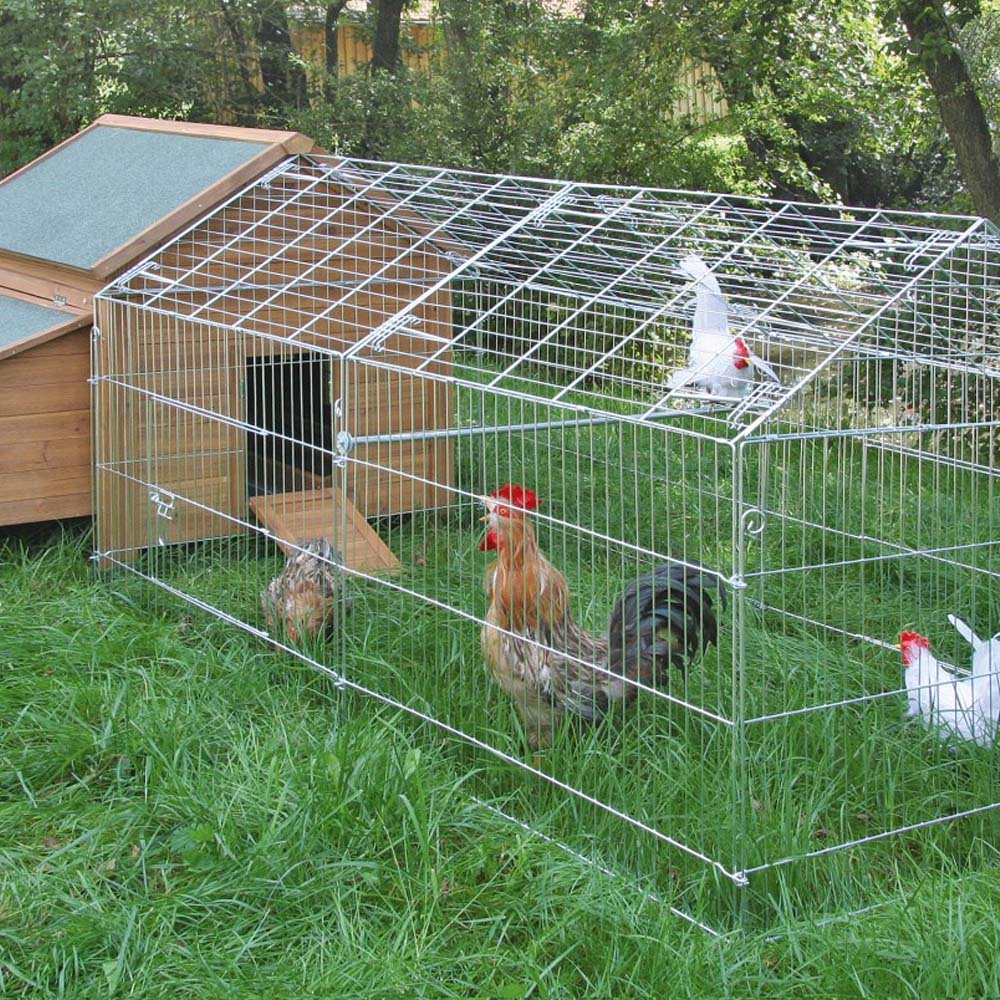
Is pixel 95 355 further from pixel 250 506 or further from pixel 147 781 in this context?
pixel 147 781

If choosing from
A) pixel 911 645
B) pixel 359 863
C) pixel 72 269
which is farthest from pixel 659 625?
pixel 72 269

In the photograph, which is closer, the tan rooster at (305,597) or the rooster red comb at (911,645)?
the rooster red comb at (911,645)

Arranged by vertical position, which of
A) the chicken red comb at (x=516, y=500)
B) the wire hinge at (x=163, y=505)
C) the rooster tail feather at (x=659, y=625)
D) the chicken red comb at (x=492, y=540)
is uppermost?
the chicken red comb at (x=516, y=500)

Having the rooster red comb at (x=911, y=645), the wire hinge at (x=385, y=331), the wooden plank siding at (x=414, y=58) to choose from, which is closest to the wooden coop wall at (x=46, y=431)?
the wire hinge at (x=385, y=331)

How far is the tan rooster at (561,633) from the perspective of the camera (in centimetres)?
400

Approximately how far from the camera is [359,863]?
361 cm

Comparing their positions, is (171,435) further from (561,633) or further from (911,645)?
(911,645)

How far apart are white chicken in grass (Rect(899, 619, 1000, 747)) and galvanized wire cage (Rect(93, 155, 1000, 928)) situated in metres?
0.07

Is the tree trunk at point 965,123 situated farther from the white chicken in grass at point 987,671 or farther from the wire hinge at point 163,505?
the wire hinge at point 163,505

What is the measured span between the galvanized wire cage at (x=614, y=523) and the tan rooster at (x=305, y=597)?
0.04 ft

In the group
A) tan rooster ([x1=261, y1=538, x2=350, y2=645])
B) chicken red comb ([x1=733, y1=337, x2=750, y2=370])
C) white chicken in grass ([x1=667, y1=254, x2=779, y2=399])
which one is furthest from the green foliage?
tan rooster ([x1=261, y1=538, x2=350, y2=645])

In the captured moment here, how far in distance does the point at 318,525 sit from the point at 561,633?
7.47 ft

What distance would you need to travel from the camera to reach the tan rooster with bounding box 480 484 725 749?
400 centimetres

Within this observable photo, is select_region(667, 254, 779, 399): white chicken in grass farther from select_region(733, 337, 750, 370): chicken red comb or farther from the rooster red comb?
the rooster red comb
